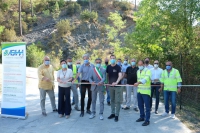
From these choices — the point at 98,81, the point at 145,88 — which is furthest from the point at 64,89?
the point at 145,88

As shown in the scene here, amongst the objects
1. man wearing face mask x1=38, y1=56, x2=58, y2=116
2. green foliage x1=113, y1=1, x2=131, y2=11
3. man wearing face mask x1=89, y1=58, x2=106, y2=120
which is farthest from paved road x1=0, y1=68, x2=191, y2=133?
green foliage x1=113, y1=1, x2=131, y2=11

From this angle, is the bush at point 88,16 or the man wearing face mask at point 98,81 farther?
the bush at point 88,16

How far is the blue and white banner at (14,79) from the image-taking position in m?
6.96

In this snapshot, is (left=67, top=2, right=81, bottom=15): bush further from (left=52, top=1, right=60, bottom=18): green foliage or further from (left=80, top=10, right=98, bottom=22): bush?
(left=80, top=10, right=98, bottom=22): bush

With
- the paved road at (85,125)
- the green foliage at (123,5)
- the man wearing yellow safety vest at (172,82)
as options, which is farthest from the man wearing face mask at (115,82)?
the green foliage at (123,5)

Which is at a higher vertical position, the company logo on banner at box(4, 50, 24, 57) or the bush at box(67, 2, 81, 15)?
the bush at box(67, 2, 81, 15)

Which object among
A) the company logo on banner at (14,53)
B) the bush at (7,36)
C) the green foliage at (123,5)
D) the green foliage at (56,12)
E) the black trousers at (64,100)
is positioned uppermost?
the green foliage at (123,5)

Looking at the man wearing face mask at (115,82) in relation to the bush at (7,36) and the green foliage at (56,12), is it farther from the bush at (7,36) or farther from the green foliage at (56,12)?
the green foliage at (56,12)

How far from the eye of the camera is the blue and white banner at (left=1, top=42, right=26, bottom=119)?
6.96 metres

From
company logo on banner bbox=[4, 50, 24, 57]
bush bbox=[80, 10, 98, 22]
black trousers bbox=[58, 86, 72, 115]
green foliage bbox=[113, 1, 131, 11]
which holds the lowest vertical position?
black trousers bbox=[58, 86, 72, 115]

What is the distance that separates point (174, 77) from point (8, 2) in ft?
149

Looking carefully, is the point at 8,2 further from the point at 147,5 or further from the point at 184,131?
the point at 184,131

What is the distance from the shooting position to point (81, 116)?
24.0 feet

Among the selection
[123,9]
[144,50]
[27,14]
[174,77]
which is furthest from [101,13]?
[174,77]
